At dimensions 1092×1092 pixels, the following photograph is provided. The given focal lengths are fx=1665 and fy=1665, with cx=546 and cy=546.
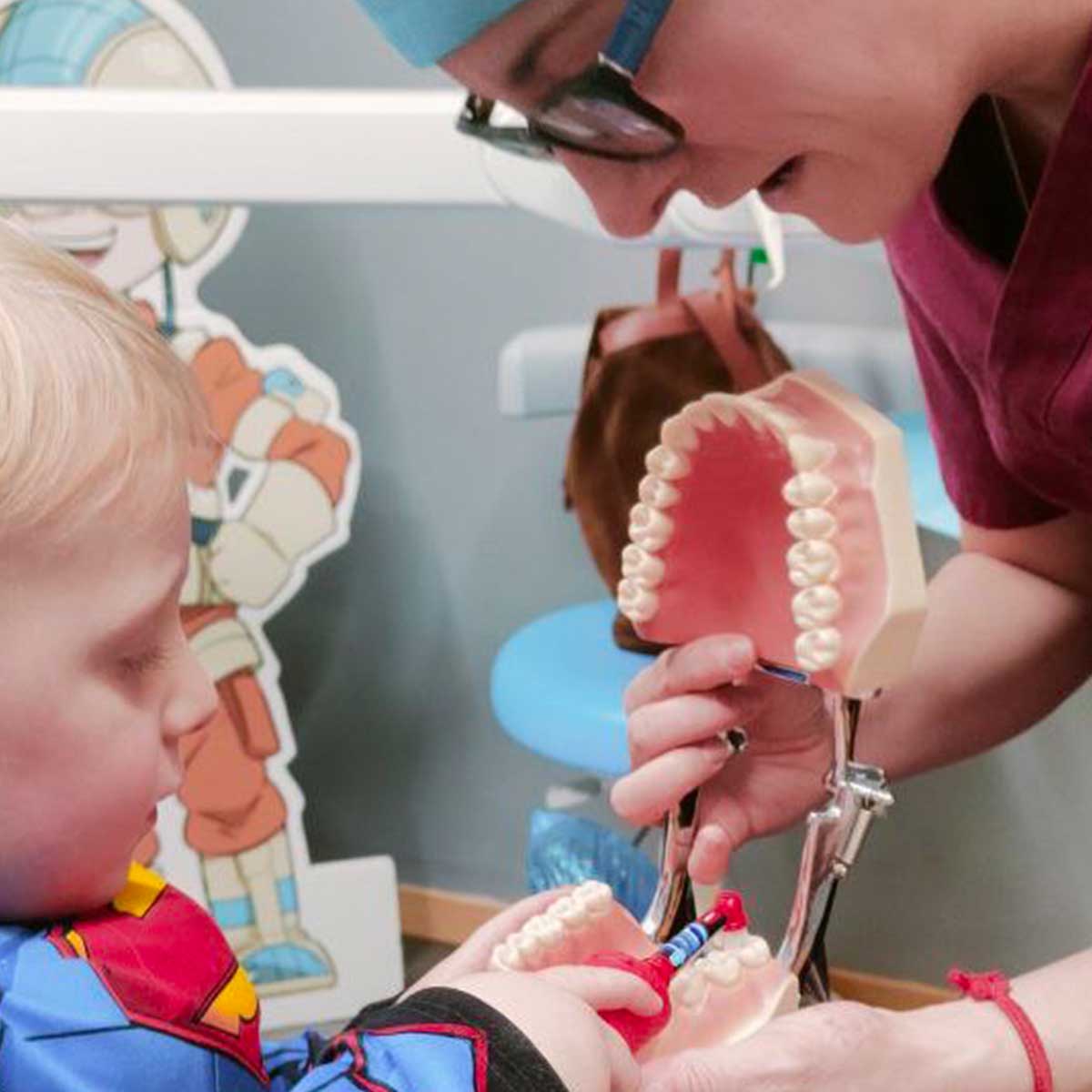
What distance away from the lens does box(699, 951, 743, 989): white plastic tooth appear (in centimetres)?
82

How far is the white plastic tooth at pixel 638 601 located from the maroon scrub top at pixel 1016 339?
225mm

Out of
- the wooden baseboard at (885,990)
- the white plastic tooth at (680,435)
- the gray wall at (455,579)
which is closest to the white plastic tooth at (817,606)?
the white plastic tooth at (680,435)

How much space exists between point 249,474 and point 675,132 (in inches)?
44.8

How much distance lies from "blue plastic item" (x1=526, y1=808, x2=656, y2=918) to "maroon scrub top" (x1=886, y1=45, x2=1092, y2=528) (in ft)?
2.65

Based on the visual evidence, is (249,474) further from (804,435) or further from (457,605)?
(804,435)

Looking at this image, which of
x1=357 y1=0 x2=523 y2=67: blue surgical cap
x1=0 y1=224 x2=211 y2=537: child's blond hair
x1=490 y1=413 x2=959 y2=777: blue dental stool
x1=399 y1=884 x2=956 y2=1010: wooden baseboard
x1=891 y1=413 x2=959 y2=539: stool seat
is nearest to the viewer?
x1=0 y1=224 x2=211 y2=537: child's blond hair

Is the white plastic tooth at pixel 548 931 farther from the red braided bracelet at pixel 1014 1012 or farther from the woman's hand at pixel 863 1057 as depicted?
the red braided bracelet at pixel 1014 1012

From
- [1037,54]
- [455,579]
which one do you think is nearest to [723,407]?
[1037,54]

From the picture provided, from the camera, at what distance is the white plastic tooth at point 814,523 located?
79 cm

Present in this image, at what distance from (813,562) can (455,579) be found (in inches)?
57.2

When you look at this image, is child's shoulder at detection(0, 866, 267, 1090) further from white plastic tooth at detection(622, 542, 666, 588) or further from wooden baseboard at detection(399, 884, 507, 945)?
wooden baseboard at detection(399, 884, 507, 945)

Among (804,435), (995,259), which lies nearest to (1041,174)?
(995,259)

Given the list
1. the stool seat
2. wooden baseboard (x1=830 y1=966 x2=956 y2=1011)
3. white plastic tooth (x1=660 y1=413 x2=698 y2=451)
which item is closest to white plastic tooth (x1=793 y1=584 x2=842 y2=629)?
white plastic tooth (x1=660 y1=413 x2=698 y2=451)

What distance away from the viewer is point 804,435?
2.63ft
